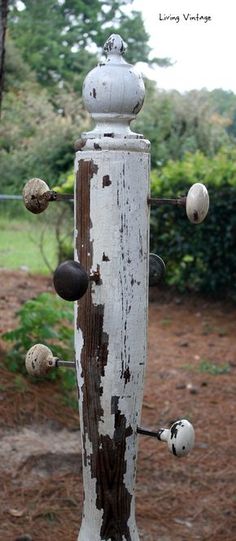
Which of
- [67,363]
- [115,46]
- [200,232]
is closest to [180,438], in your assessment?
[67,363]

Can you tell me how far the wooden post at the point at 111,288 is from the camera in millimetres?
1455

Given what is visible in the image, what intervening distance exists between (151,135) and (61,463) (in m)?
10.3

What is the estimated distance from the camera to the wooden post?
4.77 feet

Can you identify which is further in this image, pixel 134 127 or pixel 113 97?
pixel 134 127

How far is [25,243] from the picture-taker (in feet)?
35.5

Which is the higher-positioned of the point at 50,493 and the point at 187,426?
the point at 187,426

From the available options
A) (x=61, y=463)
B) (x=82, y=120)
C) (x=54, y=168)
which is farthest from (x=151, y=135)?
(x=61, y=463)

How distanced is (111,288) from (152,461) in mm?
2305

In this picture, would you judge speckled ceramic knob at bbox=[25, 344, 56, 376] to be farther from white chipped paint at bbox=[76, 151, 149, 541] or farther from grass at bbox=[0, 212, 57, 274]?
grass at bbox=[0, 212, 57, 274]

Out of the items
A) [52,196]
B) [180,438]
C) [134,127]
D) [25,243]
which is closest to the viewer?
[180,438]

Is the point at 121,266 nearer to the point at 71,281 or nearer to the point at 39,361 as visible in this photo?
the point at 71,281

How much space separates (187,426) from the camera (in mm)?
A: 1523

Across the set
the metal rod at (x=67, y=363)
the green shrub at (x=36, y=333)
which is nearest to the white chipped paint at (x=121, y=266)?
the metal rod at (x=67, y=363)

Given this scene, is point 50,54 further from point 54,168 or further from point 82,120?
point 54,168
